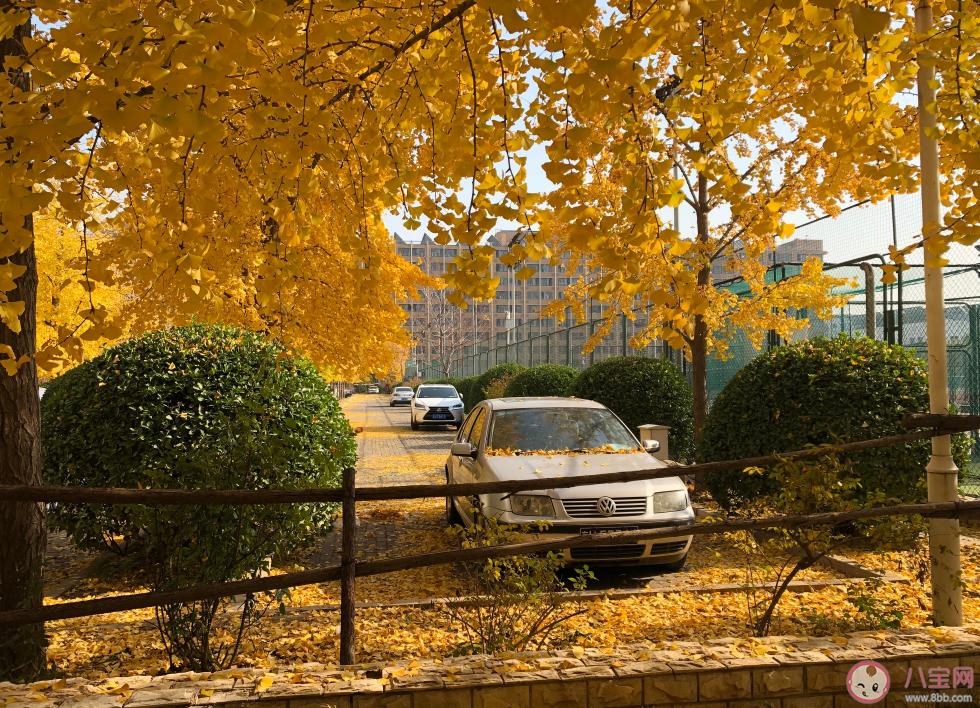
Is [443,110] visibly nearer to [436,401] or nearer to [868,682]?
[868,682]

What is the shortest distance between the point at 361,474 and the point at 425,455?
3.51 meters

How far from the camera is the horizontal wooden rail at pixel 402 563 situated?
2979 mm

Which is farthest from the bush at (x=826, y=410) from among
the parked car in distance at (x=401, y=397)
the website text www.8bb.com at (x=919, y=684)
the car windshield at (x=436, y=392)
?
the parked car in distance at (x=401, y=397)

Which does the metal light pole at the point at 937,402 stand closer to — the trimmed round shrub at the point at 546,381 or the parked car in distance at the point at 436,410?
the trimmed round shrub at the point at 546,381

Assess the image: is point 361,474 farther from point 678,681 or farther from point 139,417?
point 678,681

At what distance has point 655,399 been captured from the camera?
10641mm

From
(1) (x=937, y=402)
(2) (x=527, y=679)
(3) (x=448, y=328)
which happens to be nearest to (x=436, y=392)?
(1) (x=937, y=402)

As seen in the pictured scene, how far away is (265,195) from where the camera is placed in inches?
181

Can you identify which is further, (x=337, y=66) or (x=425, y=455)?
(x=425, y=455)

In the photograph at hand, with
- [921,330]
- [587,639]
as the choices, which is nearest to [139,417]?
[587,639]

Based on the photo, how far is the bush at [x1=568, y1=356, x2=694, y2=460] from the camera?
1061 cm

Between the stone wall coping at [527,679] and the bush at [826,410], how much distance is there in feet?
10.2

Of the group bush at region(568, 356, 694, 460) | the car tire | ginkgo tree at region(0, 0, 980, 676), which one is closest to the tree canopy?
ginkgo tree at region(0, 0, 980, 676)

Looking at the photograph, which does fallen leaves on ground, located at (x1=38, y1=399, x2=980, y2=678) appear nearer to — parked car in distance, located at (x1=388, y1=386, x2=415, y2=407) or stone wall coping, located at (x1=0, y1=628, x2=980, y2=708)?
stone wall coping, located at (x1=0, y1=628, x2=980, y2=708)
